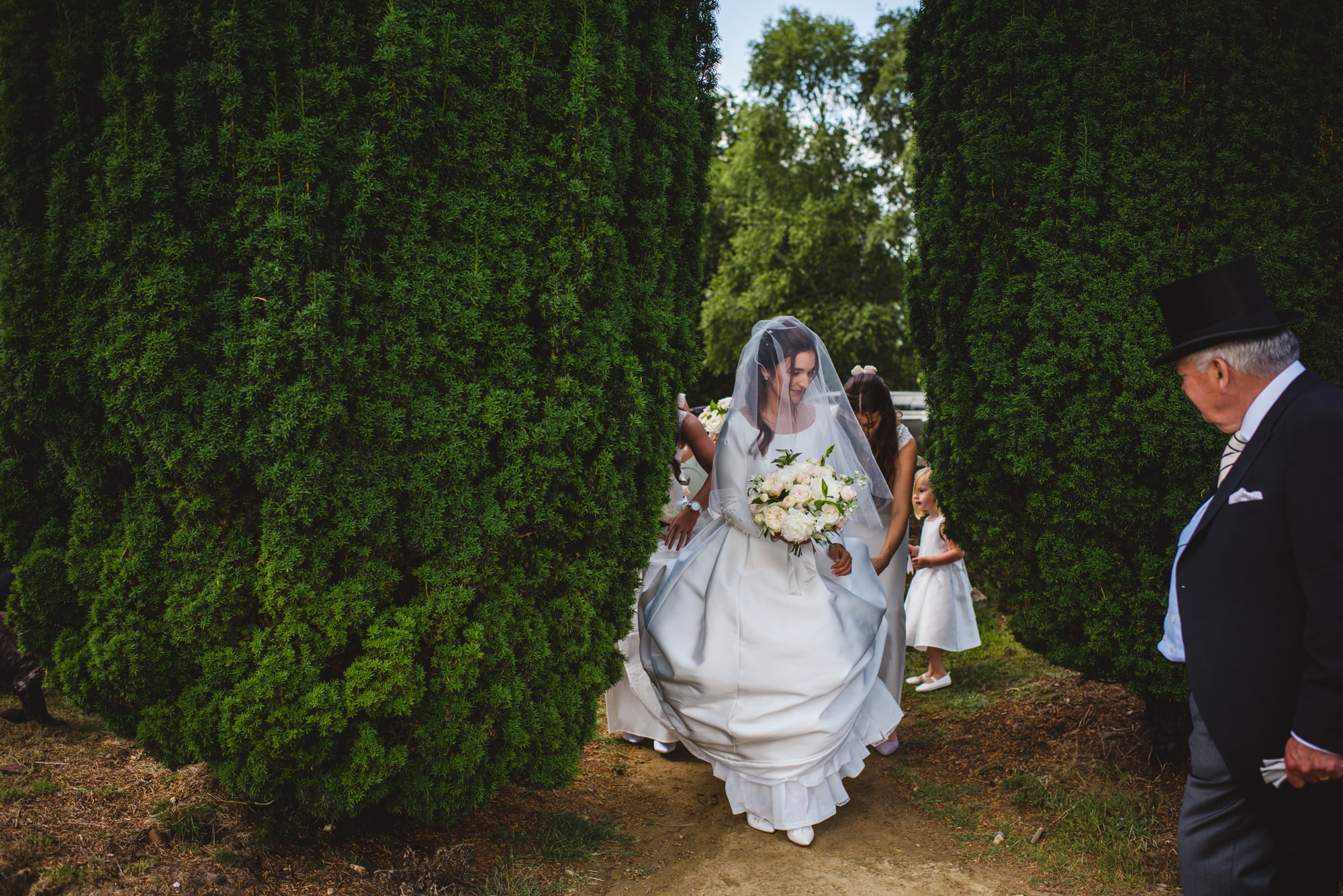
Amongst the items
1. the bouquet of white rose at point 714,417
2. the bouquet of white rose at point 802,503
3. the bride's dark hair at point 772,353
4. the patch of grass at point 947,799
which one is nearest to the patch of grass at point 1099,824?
the patch of grass at point 947,799

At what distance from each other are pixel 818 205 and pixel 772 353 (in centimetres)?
2504

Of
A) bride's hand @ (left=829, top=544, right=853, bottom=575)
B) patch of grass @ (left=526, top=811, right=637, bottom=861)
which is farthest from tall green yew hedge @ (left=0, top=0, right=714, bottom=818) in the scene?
bride's hand @ (left=829, top=544, right=853, bottom=575)

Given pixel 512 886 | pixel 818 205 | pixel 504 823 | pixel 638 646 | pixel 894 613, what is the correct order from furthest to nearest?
pixel 818 205 < pixel 894 613 < pixel 638 646 < pixel 504 823 < pixel 512 886

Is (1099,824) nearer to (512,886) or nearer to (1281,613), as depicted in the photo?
(1281,613)

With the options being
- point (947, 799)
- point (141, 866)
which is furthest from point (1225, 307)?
point (141, 866)

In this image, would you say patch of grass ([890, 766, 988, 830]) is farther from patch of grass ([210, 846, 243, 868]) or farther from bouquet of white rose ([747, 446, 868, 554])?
patch of grass ([210, 846, 243, 868])

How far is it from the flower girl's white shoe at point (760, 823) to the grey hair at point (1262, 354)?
3.32m

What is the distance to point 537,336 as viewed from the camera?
3.94 m

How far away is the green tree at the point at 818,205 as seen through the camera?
1134 inches

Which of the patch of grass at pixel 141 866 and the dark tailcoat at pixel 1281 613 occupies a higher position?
the dark tailcoat at pixel 1281 613

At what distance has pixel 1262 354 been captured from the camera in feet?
9.86

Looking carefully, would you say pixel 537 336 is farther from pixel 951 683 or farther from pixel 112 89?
pixel 951 683

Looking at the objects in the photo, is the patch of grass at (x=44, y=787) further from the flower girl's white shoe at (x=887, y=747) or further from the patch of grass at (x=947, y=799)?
the flower girl's white shoe at (x=887, y=747)

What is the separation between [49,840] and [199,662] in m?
1.28
